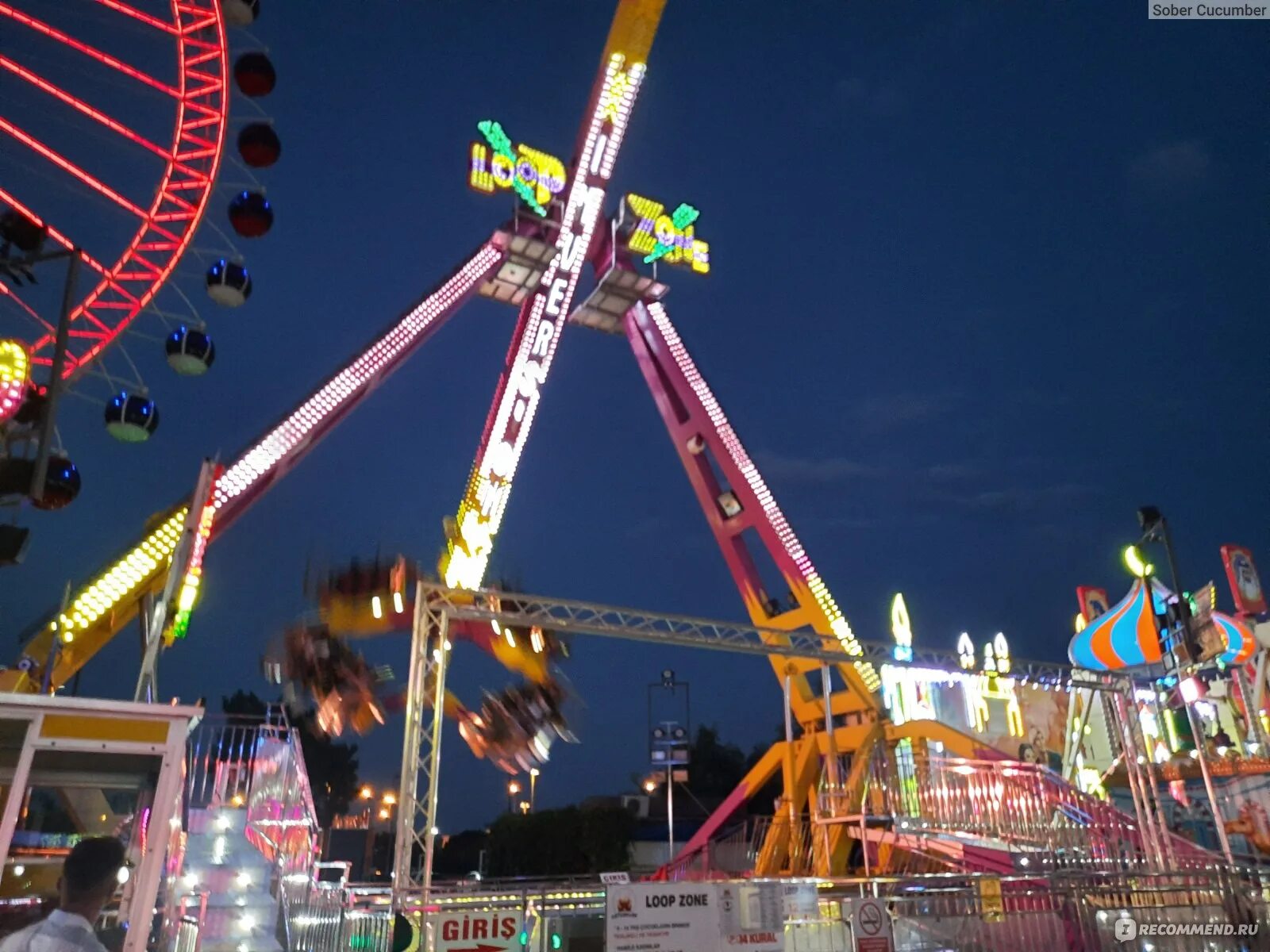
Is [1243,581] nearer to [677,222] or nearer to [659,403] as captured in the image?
[659,403]

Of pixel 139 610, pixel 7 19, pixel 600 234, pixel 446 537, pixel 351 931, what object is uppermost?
pixel 600 234

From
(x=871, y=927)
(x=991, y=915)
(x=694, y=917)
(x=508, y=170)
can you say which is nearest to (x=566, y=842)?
(x=508, y=170)

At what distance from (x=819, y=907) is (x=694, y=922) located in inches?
76.6

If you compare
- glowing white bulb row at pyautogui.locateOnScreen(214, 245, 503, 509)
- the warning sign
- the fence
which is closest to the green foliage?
glowing white bulb row at pyautogui.locateOnScreen(214, 245, 503, 509)

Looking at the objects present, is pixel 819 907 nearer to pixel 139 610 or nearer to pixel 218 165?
pixel 139 610

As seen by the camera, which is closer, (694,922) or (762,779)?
(694,922)

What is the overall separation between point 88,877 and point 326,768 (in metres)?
49.4

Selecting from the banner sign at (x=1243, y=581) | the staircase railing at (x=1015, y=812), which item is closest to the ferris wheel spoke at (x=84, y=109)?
the staircase railing at (x=1015, y=812)

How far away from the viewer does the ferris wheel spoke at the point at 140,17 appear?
39.4 feet

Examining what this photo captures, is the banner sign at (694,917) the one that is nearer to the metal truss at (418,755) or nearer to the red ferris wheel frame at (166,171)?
the metal truss at (418,755)

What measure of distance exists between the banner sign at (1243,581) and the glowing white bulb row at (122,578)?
29.3 metres

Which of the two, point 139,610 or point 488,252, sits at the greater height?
point 488,252

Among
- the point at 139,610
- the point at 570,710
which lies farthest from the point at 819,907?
the point at 570,710

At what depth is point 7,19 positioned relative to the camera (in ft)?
35.8
